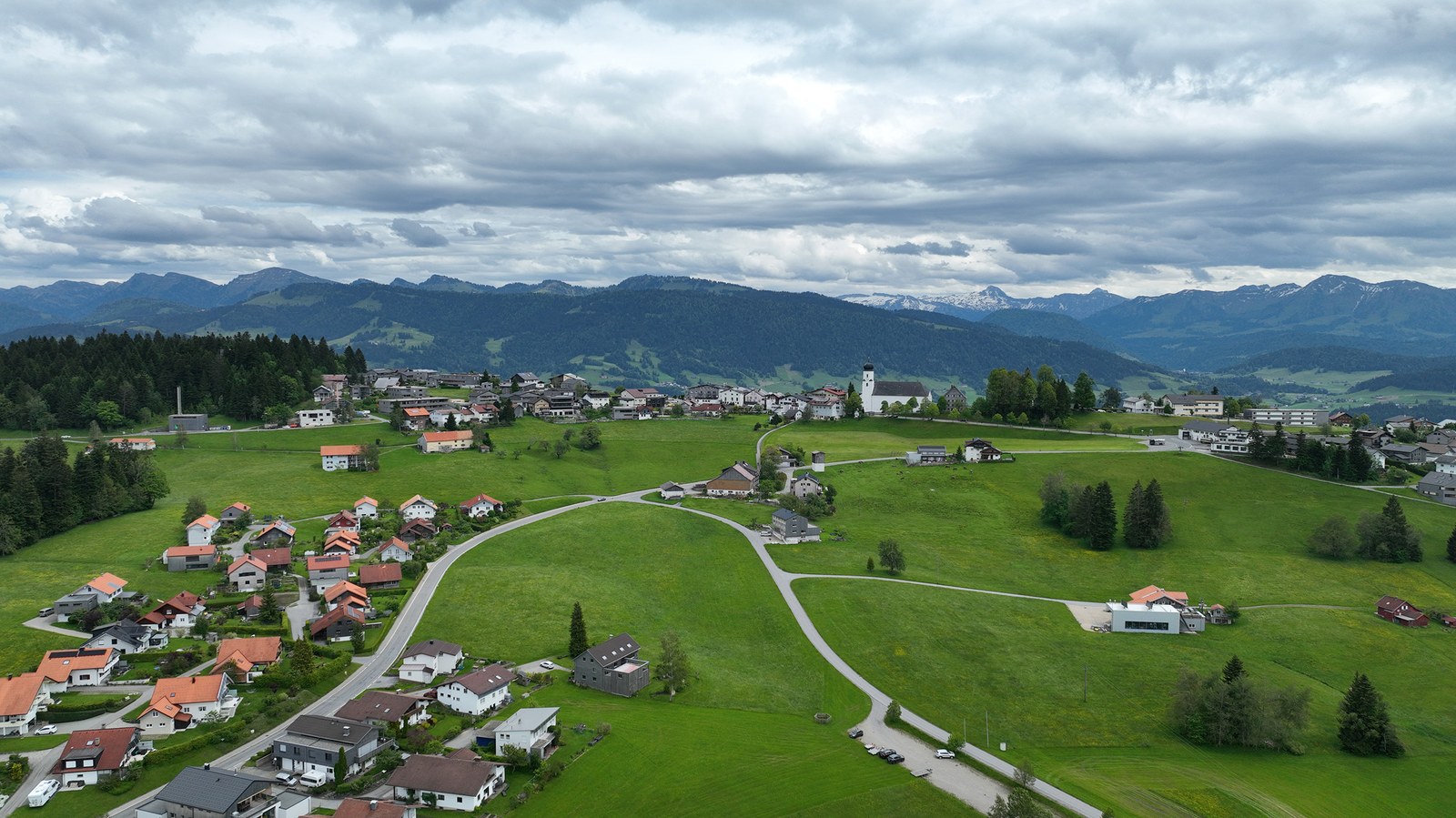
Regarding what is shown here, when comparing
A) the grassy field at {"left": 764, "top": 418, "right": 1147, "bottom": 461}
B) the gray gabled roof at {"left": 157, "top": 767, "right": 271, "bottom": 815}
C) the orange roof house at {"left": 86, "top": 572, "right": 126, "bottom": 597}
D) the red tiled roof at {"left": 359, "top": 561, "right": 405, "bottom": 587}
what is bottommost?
the gray gabled roof at {"left": 157, "top": 767, "right": 271, "bottom": 815}

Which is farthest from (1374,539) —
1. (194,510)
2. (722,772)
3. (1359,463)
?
(194,510)

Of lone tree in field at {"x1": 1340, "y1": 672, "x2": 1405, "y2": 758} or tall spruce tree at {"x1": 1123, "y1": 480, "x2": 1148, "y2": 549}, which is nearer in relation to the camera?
lone tree in field at {"x1": 1340, "y1": 672, "x2": 1405, "y2": 758}

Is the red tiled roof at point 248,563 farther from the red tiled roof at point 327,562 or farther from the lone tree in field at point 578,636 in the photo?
the lone tree in field at point 578,636

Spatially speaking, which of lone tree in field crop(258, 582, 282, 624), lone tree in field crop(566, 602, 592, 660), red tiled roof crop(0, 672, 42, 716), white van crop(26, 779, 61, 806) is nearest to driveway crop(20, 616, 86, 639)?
red tiled roof crop(0, 672, 42, 716)

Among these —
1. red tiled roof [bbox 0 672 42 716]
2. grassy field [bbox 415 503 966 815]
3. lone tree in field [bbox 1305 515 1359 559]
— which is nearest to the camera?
grassy field [bbox 415 503 966 815]

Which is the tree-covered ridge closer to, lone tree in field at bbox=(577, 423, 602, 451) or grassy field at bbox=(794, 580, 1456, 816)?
lone tree in field at bbox=(577, 423, 602, 451)

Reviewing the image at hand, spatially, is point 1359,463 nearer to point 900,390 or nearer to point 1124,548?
point 1124,548

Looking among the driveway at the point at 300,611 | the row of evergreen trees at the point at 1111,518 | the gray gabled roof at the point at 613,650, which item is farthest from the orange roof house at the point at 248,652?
the row of evergreen trees at the point at 1111,518
